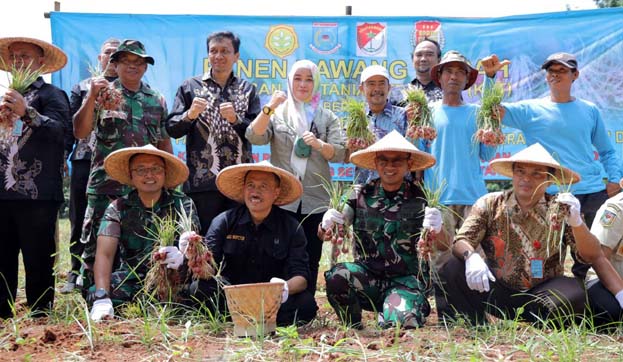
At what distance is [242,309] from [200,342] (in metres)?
0.27

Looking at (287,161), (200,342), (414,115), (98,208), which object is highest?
(414,115)

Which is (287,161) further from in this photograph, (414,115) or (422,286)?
(422,286)

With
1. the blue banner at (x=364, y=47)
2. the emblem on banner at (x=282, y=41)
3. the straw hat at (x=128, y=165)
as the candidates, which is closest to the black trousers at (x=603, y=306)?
the straw hat at (x=128, y=165)

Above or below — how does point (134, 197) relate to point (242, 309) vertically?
above

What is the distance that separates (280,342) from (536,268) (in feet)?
5.92

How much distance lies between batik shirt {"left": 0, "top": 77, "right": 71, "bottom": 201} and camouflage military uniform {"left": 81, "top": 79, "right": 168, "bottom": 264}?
29 centimetres

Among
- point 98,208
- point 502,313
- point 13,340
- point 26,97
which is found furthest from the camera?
point 98,208

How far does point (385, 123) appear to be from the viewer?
5016 millimetres

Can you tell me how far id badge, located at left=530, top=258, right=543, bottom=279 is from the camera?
164 inches

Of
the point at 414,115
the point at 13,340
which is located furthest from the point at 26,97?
the point at 414,115

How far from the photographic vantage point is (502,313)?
13.3ft

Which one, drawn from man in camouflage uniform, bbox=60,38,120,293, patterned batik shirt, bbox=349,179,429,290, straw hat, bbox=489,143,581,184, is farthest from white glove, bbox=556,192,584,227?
man in camouflage uniform, bbox=60,38,120,293

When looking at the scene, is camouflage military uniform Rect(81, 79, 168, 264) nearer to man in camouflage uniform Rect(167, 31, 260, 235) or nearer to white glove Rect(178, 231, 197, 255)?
man in camouflage uniform Rect(167, 31, 260, 235)

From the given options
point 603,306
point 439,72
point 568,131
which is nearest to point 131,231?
point 439,72
